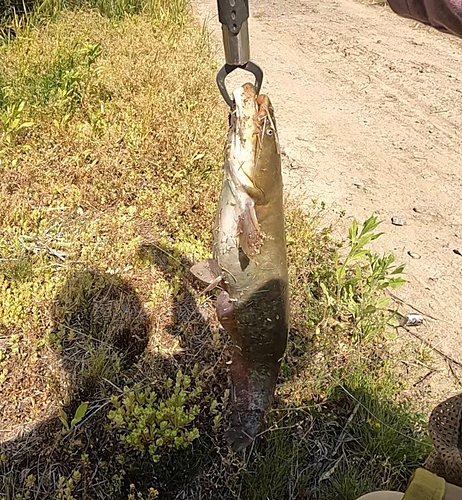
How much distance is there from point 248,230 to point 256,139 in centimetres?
29

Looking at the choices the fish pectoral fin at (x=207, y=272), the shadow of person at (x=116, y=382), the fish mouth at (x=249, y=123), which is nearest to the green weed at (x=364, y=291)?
the shadow of person at (x=116, y=382)

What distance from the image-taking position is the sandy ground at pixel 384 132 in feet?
11.5

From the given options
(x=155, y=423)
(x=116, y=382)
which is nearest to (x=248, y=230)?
(x=155, y=423)

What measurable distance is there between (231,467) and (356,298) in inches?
46.2

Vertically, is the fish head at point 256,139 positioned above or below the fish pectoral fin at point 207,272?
above

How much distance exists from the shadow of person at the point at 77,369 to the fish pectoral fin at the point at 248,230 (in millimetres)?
1008

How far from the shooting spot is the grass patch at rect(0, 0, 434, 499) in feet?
7.99

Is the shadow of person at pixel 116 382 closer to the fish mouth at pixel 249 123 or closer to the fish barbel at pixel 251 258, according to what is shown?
the fish barbel at pixel 251 258

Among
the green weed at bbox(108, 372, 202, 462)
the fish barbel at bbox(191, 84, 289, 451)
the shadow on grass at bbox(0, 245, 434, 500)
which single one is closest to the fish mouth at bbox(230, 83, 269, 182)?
the fish barbel at bbox(191, 84, 289, 451)

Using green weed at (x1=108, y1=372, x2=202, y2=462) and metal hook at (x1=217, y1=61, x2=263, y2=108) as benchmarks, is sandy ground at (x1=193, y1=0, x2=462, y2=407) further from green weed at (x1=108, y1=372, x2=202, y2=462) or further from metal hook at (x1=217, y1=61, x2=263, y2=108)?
metal hook at (x1=217, y1=61, x2=263, y2=108)

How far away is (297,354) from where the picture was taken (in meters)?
2.96

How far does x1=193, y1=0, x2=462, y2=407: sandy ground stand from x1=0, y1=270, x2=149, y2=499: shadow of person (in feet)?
4.51

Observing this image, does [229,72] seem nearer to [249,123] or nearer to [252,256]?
[249,123]

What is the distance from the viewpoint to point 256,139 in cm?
197
